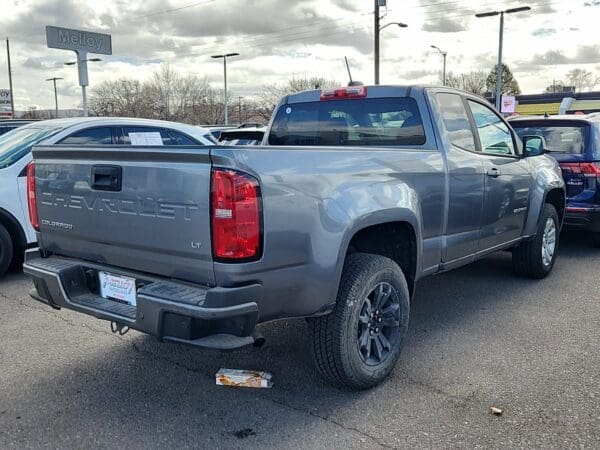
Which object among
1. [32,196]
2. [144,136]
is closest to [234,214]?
[32,196]

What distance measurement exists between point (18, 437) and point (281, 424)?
1402 mm

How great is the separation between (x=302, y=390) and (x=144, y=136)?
4485mm

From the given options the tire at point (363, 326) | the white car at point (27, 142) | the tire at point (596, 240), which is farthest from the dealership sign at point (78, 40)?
the tire at point (363, 326)

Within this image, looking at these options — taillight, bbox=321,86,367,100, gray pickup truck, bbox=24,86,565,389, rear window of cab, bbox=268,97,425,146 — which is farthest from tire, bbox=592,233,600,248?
taillight, bbox=321,86,367,100

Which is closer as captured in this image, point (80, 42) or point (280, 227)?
point (280, 227)

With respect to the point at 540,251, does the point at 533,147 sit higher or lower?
higher

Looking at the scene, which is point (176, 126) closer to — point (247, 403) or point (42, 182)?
point (42, 182)

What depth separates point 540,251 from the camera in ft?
19.6

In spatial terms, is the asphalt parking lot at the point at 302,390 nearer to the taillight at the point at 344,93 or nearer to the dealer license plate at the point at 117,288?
the dealer license plate at the point at 117,288

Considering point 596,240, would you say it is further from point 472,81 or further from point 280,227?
point 472,81

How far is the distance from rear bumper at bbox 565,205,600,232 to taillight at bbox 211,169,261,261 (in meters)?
5.53

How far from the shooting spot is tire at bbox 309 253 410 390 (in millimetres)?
3330

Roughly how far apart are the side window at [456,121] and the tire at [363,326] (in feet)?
4.64

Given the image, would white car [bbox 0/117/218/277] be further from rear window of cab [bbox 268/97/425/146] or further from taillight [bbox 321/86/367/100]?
taillight [bbox 321/86/367/100]
